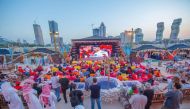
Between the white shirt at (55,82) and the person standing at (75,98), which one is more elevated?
the person standing at (75,98)

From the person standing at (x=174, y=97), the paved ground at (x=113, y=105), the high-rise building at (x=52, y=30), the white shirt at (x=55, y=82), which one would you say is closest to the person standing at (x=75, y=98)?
the paved ground at (x=113, y=105)

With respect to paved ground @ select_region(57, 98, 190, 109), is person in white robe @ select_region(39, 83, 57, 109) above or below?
above

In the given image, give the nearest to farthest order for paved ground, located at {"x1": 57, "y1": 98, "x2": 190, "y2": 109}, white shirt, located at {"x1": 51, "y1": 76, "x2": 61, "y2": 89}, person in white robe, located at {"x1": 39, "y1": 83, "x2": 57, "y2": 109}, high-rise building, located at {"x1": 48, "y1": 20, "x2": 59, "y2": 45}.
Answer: person in white robe, located at {"x1": 39, "y1": 83, "x2": 57, "y2": 109}
paved ground, located at {"x1": 57, "y1": 98, "x2": 190, "y2": 109}
white shirt, located at {"x1": 51, "y1": 76, "x2": 61, "y2": 89}
high-rise building, located at {"x1": 48, "y1": 20, "x2": 59, "y2": 45}

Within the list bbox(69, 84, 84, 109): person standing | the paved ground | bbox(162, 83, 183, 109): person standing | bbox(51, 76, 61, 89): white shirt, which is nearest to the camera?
bbox(69, 84, 84, 109): person standing

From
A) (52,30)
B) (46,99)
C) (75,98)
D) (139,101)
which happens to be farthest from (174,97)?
(52,30)

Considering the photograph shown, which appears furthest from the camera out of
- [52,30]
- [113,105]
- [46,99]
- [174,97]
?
[52,30]

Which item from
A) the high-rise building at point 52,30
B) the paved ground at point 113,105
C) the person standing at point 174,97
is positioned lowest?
the paved ground at point 113,105

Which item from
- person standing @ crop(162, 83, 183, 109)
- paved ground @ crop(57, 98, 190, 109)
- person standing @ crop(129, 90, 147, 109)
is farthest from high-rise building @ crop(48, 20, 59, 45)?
person standing @ crop(162, 83, 183, 109)

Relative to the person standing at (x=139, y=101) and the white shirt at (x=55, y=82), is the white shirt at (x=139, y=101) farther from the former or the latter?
the white shirt at (x=55, y=82)

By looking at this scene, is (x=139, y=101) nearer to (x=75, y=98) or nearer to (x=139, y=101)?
(x=139, y=101)

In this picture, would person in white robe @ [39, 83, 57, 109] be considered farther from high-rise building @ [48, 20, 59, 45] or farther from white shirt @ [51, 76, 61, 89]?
high-rise building @ [48, 20, 59, 45]

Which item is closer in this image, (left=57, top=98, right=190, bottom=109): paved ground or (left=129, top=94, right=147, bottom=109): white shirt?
(left=129, top=94, right=147, bottom=109): white shirt

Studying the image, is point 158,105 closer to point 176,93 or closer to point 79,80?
point 176,93

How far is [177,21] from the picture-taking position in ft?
468
